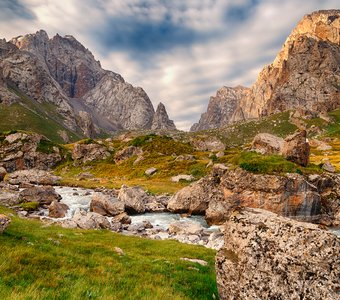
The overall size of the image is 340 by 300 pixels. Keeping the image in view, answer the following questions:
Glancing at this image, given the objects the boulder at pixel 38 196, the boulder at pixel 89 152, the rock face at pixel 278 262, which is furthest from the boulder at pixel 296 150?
the boulder at pixel 89 152

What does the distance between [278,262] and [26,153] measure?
13439cm

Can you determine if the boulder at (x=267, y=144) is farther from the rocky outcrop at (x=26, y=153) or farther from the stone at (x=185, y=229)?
the rocky outcrop at (x=26, y=153)

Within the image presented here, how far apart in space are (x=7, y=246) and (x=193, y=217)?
38157mm

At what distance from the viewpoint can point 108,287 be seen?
10883mm

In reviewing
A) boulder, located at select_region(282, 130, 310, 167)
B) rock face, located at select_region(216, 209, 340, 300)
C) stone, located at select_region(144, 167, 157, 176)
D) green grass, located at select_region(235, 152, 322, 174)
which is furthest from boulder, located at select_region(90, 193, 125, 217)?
stone, located at select_region(144, 167, 157, 176)

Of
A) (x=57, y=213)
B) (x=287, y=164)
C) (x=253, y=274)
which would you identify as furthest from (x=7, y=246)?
(x=287, y=164)

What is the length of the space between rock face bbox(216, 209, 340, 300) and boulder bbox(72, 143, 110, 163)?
120587 mm

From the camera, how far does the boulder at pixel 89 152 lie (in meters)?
128

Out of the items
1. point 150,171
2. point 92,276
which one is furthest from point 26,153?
point 92,276

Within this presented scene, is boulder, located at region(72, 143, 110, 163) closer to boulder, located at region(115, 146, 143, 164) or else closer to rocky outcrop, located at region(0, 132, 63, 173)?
rocky outcrop, located at region(0, 132, 63, 173)

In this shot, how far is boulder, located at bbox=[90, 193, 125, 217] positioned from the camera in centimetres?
4778

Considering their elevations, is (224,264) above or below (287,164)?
below

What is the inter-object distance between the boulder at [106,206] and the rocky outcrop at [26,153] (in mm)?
88946

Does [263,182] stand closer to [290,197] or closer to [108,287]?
[290,197]
